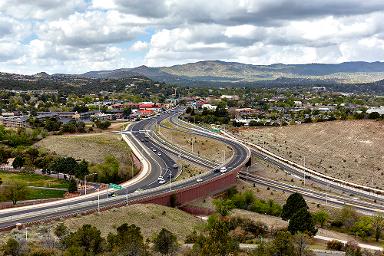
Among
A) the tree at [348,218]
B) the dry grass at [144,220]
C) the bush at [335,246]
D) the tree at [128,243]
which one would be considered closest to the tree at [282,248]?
the tree at [128,243]

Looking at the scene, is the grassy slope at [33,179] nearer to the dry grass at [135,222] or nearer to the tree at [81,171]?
the tree at [81,171]

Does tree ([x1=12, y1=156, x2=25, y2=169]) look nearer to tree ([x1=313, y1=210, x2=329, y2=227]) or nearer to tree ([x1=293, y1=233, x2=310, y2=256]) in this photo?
tree ([x1=313, y1=210, x2=329, y2=227])

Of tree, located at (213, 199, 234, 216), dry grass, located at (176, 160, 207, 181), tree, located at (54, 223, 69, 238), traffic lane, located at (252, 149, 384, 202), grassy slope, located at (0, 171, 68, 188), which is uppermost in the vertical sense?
tree, located at (54, 223, 69, 238)

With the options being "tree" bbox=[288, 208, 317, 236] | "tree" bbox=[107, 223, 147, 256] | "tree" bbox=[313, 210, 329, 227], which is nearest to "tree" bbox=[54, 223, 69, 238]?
"tree" bbox=[107, 223, 147, 256]

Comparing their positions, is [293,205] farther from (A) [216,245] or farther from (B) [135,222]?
(A) [216,245]

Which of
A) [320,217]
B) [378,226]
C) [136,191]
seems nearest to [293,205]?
[320,217]

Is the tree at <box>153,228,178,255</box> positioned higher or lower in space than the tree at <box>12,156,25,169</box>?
higher

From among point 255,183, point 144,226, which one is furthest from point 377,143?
point 144,226
